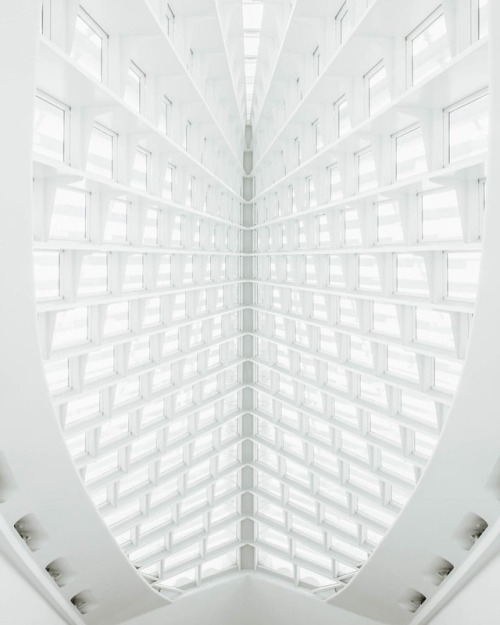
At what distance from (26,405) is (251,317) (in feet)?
37.6

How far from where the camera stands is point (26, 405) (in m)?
5.59

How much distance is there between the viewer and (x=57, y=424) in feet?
20.0

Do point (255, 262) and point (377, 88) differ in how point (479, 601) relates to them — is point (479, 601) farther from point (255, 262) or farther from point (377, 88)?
point (255, 262)

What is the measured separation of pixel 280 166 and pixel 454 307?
9.07 m

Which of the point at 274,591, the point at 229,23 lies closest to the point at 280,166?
the point at 229,23

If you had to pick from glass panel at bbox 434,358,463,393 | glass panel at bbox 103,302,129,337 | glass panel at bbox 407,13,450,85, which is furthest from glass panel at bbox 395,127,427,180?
glass panel at bbox 103,302,129,337

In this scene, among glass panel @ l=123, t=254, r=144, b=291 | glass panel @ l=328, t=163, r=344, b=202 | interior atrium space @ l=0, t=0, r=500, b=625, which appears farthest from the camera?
glass panel @ l=328, t=163, r=344, b=202

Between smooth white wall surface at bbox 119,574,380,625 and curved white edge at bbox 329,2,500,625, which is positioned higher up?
curved white edge at bbox 329,2,500,625

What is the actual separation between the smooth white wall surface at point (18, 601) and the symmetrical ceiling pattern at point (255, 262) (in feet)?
6.05

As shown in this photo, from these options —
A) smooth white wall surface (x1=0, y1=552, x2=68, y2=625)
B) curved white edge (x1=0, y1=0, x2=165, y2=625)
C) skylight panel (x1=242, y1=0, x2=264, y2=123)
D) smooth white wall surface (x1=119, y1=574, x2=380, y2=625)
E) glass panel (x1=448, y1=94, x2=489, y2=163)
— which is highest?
skylight panel (x1=242, y1=0, x2=264, y2=123)

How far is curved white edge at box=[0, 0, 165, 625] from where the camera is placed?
3818mm

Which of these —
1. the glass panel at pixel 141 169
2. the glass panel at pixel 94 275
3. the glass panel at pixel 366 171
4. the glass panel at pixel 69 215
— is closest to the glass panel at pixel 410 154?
the glass panel at pixel 366 171

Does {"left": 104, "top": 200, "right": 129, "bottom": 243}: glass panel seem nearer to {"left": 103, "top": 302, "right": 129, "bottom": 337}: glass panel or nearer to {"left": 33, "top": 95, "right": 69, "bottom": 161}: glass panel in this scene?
{"left": 103, "top": 302, "right": 129, "bottom": 337}: glass panel

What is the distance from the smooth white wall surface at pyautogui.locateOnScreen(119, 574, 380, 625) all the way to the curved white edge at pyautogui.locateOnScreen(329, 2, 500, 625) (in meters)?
4.04
